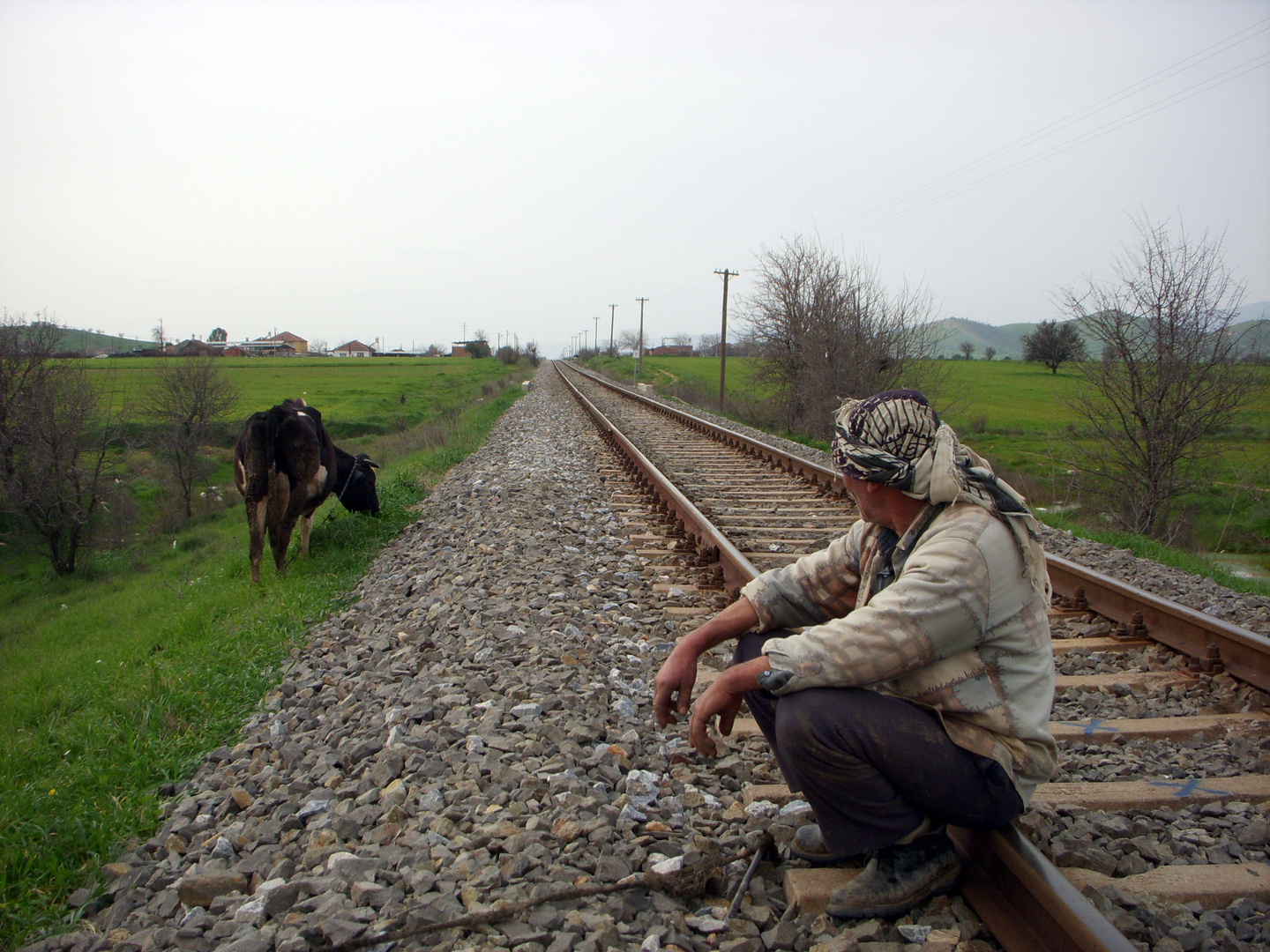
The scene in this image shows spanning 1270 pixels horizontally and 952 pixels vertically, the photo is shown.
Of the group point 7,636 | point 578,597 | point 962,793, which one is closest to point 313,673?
point 578,597

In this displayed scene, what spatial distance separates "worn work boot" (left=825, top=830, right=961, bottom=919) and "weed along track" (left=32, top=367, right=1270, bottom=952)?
5 cm

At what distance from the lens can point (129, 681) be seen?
525 centimetres

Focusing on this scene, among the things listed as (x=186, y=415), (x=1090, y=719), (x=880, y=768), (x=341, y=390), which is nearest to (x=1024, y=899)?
(x=880, y=768)

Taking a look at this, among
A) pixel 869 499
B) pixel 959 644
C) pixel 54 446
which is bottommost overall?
pixel 54 446

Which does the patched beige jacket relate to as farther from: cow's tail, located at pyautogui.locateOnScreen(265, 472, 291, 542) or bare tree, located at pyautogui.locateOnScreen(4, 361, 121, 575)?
bare tree, located at pyautogui.locateOnScreen(4, 361, 121, 575)

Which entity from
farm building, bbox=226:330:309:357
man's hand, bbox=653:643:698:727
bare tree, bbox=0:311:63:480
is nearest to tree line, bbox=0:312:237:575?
bare tree, bbox=0:311:63:480

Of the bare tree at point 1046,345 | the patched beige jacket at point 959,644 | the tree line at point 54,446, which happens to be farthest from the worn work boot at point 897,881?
the bare tree at point 1046,345

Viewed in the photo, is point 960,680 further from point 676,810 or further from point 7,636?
point 7,636

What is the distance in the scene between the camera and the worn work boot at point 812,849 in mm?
2326

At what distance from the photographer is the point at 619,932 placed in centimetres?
211

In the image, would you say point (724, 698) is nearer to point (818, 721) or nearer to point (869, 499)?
point (818, 721)

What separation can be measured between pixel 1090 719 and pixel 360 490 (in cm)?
710

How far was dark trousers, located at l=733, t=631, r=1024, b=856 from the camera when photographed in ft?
6.52

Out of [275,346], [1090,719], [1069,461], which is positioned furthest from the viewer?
[275,346]
